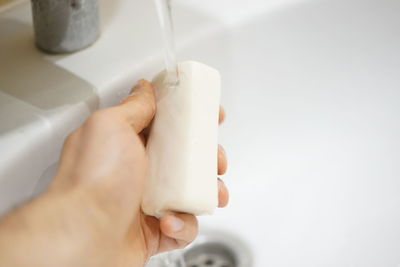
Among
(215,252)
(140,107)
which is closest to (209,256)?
(215,252)

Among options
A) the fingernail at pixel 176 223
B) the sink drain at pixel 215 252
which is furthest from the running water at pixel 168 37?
the sink drain at pixel 215 252

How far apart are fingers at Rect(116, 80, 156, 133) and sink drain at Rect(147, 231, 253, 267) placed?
0.19 metres

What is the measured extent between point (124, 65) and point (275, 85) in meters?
0.19

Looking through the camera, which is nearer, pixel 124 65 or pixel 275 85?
pixel 124 65

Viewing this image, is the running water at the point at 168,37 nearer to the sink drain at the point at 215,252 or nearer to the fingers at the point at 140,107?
the fingers at the point at 140,107

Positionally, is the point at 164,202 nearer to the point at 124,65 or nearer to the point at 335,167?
the point at 124,65

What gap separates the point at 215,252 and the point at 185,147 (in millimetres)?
217

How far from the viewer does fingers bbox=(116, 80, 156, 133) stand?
439mm

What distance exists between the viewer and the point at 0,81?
0.49 metres

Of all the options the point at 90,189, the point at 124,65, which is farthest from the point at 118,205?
the point at 124,65

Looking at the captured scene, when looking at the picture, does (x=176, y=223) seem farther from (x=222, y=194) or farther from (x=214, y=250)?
(x=214, y=250)

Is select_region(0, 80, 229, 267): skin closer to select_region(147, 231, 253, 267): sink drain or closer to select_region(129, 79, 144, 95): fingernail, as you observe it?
select_region(129, 79, 144, 95): fingernail

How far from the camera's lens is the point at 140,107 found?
1.46 feet

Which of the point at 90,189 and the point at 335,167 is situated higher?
the point at 90,189
